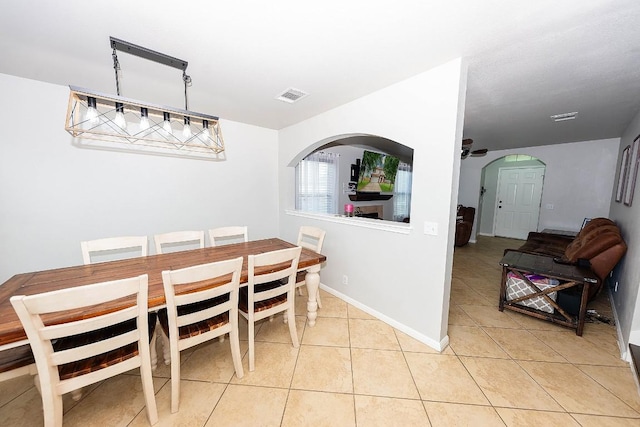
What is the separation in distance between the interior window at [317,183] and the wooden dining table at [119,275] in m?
1.68

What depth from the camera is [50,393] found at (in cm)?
112

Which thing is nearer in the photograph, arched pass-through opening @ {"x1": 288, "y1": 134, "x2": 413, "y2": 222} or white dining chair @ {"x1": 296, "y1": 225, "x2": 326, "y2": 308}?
white dining chair @ {"x1": 296, "y1": 225, "x2": 326, "y2": 308}

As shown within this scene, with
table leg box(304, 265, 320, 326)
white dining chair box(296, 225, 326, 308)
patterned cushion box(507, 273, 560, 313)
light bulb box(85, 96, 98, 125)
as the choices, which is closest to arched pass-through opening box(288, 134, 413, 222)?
white dining chair box(296, 225, 326, 308)

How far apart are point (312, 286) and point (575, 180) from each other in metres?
6.24

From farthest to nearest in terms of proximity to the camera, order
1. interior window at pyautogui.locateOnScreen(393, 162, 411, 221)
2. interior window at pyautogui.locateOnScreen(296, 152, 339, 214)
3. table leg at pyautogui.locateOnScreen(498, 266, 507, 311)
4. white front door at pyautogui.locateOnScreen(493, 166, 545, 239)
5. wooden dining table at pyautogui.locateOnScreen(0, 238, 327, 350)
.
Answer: white front door at pyautogui.locateOnScreen(493, 166, 545, 239)
interior window at pyautogui.locateOnScreen(393, 162, 411, 221)
interior window at pyautogui.locateOnScreen(296, 152, 339, 214)
table leg at pyautogui.locateOnScreen(498, 266, 507, 311)
wooden dining table at pyautogui.locateOnScreen(0, 238, 327, 350)

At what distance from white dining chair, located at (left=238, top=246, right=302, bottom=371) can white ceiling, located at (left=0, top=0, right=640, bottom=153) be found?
1490 mm

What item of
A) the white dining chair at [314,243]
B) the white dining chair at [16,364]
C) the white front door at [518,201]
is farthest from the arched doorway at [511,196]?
the white dining chair at [16,364]

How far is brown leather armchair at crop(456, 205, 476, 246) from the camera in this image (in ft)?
17.9

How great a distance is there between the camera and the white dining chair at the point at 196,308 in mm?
1363

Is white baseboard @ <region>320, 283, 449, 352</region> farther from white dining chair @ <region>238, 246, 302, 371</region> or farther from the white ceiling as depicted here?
the white ceiling

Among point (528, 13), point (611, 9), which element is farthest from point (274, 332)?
point (611, 9)

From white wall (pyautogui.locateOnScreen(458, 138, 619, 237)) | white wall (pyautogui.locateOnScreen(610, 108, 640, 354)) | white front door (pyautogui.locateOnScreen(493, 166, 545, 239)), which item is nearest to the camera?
white wall (pyautogui.locateOnScreen(610, 108, 640, 354))

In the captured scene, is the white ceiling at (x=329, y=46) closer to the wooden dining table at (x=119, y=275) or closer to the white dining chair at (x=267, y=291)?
the white dining chair at (x=267, y=291)

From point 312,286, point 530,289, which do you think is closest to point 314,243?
point 312,286
